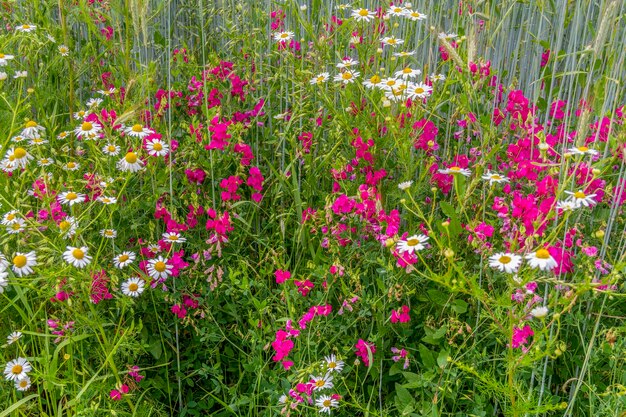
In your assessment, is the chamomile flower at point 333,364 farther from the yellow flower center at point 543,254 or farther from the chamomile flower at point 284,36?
the chamomile flower at point 284,36

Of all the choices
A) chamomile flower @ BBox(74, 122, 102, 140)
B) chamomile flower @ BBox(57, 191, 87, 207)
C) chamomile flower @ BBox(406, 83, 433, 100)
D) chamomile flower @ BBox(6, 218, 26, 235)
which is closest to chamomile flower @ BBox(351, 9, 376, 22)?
chamomile flower @ BBox(406, 83, 433, 100)

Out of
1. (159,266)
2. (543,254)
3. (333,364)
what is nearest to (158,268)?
(159,266)

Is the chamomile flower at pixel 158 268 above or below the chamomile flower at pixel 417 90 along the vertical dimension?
below

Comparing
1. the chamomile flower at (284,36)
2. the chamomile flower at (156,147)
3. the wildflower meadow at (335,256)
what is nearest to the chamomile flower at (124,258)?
the wildflower meadow at (335,256)

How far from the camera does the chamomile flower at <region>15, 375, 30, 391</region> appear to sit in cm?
133

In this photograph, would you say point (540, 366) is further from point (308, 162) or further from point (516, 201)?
point (308, 162)

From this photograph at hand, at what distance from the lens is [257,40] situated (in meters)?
1.97

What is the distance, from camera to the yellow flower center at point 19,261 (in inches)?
47.6

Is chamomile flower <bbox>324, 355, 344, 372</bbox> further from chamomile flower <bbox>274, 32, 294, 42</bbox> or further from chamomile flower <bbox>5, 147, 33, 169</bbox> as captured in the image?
chamomile flower <bbox>274, 32, 294, 42</bbox>

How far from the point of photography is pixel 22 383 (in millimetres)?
1356

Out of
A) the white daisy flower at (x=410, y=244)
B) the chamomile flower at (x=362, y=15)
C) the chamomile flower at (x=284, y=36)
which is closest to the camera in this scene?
the white daisy flower at (x=410, y=244)

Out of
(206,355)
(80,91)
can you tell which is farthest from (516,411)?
(80,91)

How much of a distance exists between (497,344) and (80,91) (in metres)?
1.60

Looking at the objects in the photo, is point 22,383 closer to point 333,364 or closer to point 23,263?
point 23,263
